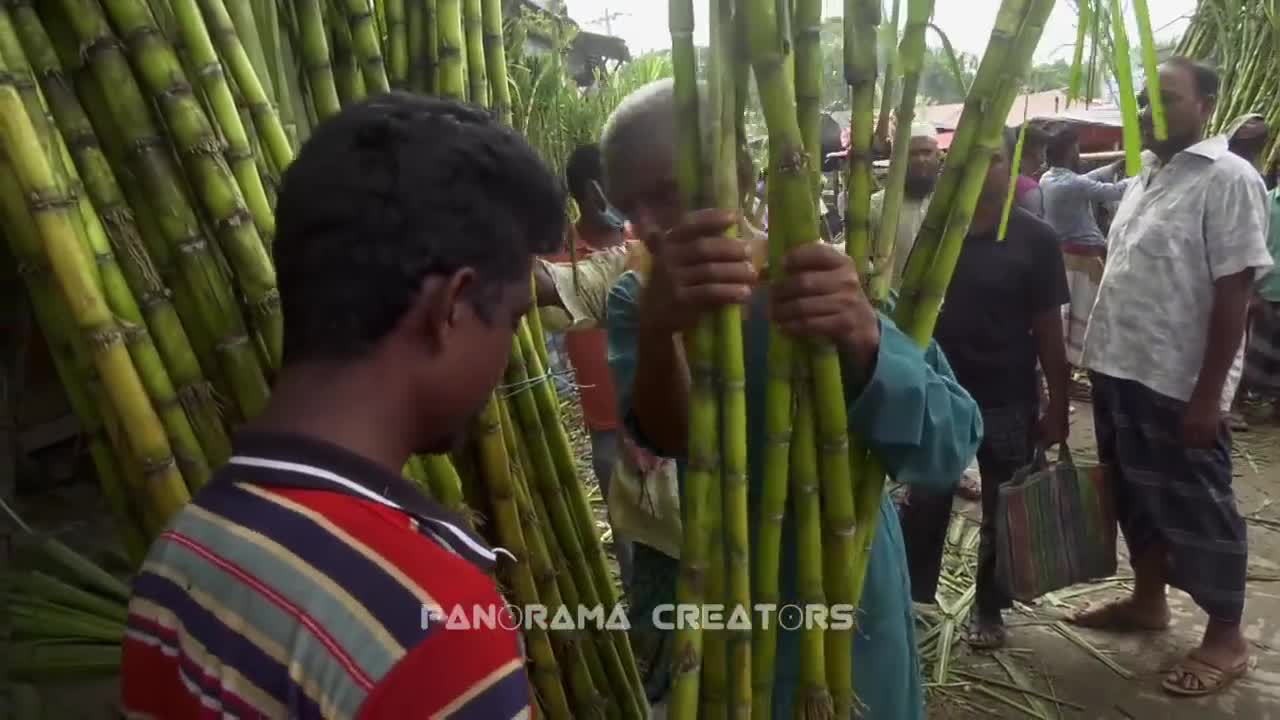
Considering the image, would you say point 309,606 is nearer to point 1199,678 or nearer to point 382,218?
point 382,218

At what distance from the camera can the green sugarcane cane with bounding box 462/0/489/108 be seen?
1402 millimetres

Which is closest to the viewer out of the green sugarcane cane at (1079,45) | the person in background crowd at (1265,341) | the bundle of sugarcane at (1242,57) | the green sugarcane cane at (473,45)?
the green sugarcane cane at (1079,45)

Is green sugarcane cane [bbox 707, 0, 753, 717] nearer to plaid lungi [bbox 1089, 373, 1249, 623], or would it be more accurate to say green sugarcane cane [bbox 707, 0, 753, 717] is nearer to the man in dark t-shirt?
the man in dark t-shirt

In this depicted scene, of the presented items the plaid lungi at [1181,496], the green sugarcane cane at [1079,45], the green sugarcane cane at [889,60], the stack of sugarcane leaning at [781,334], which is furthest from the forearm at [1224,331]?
the green sugarcane cane at [889,60]

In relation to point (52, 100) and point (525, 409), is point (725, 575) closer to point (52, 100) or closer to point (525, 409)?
point (525, 409)

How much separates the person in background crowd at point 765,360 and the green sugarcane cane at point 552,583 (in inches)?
5.5

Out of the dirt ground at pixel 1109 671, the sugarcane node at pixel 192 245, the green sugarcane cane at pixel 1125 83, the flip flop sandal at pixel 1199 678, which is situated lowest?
the dirt ground at pixel 1109 671

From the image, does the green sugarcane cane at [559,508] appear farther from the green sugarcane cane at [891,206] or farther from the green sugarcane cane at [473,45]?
the green sugarcane cane at [891,206]

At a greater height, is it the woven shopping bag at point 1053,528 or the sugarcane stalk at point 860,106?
the sugarcane stalk at point 860,106

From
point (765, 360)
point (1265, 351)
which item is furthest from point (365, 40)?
point (1265, 351)

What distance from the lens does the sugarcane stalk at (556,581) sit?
1431mm

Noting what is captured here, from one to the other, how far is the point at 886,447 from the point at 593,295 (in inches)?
77.5

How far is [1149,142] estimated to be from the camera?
120 inches

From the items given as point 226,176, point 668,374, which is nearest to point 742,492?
point 668,374
